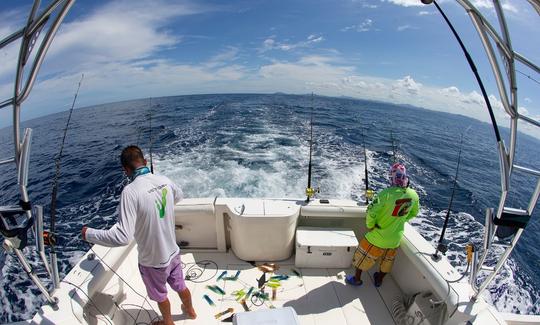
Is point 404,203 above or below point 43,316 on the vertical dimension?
above

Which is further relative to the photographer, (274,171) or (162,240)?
(274,171)

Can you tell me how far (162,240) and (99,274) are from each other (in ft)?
2.64

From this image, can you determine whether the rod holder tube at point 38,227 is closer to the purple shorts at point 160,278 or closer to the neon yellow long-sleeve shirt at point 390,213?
the purple shorts at point 160,278

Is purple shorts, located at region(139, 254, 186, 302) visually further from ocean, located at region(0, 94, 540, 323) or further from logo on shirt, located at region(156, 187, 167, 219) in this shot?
ocean, located at region(0, 94, 540, 323)

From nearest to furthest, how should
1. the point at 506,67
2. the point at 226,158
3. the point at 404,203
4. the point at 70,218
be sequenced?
the point at 506,67 < the point at 404,203 < the point at 70,218 < the point at 226,158

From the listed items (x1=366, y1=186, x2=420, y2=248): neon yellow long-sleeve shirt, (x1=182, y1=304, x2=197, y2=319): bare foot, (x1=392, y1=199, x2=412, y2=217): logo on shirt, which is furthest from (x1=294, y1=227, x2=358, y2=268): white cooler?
(x1=182, y1=304, x2=197, y2=319): bare foot

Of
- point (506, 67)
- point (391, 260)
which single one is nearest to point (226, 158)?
point (391, 260)

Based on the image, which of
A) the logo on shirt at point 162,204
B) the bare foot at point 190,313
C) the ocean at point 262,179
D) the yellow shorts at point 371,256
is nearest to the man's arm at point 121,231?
the logo on shirt at point 162,204

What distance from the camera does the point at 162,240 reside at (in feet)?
6.05

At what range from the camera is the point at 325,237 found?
2971 mm

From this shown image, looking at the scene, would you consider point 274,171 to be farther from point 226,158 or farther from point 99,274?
point 99,274

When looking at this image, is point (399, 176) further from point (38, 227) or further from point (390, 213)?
point (38, 227)

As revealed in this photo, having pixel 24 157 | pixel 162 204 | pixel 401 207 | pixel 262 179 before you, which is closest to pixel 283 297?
pixel 401 207

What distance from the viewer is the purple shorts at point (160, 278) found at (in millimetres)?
1944
